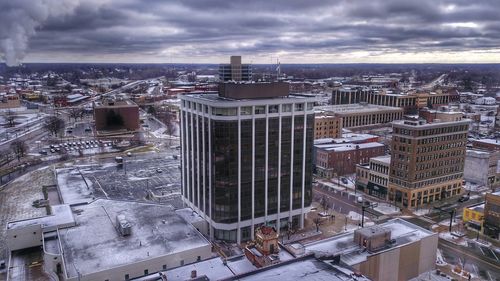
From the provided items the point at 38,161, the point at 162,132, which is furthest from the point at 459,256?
the point at 162,132

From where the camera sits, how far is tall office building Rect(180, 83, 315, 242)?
69938mm

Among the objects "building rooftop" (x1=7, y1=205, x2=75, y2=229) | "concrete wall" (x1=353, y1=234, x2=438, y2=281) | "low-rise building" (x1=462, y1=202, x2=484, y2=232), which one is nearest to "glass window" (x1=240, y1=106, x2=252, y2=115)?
"concrete wall" (x1=353, y1=234, x2=438, y2=281)

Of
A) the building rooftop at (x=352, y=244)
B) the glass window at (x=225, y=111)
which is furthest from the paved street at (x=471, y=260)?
the glass window at (x=225, y=111)

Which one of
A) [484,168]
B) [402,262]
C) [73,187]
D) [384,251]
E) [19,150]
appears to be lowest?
[19,150]

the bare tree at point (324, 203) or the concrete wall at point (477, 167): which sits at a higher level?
the concrete wall at point (477, 167)

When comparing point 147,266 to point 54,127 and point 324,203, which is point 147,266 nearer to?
point 324,203

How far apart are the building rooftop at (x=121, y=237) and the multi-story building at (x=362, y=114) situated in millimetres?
102361

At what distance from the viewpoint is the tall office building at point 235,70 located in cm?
16388

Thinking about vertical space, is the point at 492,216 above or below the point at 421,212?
above

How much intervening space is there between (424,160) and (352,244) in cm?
4321

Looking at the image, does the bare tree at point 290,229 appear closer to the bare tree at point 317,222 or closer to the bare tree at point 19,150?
the bare tree at point 317,222

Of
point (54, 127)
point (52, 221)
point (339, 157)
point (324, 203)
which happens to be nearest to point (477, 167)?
point (339, 157)

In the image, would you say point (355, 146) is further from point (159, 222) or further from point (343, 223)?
point (159, 222)

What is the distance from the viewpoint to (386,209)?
3612 inches
